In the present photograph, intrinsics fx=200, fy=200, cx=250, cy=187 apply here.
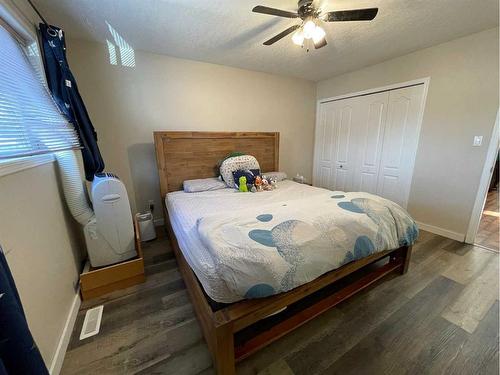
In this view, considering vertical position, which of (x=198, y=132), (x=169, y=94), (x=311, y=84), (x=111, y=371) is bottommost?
(x=111, y=371)

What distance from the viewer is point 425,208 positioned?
2.74 metres

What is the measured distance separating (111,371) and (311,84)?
4.49 metres

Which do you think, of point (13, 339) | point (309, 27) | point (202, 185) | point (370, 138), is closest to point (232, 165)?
point (202, 185)

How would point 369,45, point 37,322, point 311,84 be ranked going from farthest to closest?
point 311,84, point 369,45, point 37,322

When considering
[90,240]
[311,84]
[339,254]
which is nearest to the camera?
[339,254]

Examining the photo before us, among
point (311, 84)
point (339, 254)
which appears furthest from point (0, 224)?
point (311, 84)

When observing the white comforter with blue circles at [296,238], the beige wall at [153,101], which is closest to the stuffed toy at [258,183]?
the white comforter with blue circles at [296,238]

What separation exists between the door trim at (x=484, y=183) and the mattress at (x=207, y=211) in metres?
1.81

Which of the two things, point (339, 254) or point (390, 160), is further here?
point (390, 160)

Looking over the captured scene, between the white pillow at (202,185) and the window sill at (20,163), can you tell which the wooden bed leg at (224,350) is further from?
the white pillow at (202,185)

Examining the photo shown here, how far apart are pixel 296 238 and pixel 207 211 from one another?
942 millimetres

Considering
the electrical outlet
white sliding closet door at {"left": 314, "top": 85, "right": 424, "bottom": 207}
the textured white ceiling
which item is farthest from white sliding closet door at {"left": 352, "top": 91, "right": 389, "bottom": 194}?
the electrical outlet

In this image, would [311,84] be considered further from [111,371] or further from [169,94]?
[111,371]

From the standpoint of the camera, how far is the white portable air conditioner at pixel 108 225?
1.68m
